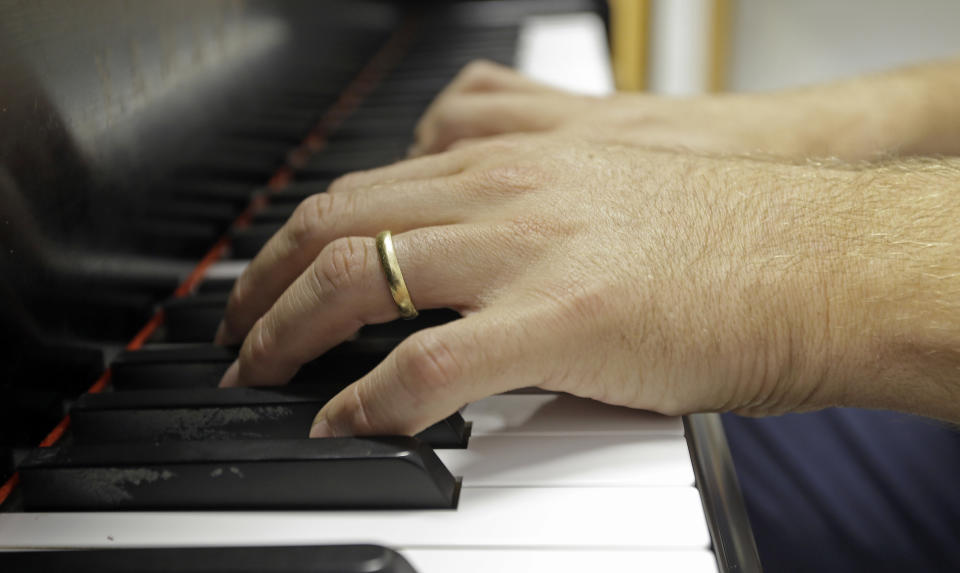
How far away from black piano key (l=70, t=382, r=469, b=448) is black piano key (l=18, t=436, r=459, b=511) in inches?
1.8

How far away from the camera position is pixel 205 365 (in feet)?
2.26

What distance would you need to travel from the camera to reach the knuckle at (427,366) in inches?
21.0

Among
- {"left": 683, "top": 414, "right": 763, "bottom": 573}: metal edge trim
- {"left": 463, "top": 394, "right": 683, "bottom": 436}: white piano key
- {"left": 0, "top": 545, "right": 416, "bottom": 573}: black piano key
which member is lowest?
{"left": 683, "top": 414, "right": 763, "bottom": 573}: metal edge trim

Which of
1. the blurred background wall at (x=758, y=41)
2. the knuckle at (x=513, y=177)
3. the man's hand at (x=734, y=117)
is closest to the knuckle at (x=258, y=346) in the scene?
the knuckle at (x=513, y=177)

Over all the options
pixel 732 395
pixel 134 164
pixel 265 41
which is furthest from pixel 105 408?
pixel 265 41

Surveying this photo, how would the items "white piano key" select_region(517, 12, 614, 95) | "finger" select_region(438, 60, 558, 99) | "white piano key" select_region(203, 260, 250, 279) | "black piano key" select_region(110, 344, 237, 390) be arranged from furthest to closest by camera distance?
"white piano key" select_region(517, 12, 614, 95), "finger" select_region(438, 60, 558, 99), "white piano key" select_region(203, 260, 250, 279), "black piano key" select_region(110, 344, 237, 390)

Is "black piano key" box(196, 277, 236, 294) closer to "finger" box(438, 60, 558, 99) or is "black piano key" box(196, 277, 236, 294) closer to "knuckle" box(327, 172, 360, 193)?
"knuckle" box(327, 172, 360, 193)

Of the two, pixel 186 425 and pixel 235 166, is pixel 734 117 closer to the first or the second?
pixel 235 166

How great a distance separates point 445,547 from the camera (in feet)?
1.61

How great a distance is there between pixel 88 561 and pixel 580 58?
1.37m

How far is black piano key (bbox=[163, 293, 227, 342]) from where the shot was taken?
775mm

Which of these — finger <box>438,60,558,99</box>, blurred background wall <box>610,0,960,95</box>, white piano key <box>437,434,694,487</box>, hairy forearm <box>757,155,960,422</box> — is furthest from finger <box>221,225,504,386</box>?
blurred background wall <box>610,0,960,95</box>

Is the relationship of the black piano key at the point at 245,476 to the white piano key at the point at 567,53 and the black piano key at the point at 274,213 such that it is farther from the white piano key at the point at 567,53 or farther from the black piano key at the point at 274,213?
the white piano key at the point at 567,53

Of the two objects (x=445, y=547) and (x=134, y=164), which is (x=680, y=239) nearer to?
(x=445, y=547)
